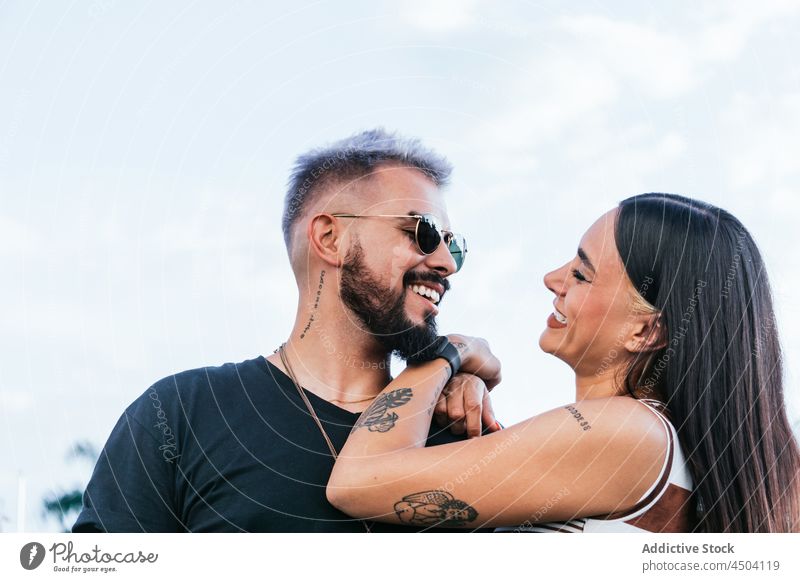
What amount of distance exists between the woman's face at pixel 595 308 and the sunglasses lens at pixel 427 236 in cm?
39

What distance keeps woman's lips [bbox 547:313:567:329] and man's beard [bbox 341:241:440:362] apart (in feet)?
1.06

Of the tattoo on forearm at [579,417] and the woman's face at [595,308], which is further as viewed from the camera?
the woman's face at [595,308]

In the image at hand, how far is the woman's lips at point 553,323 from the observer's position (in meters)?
2.18

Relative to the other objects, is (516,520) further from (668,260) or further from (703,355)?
(668,260)

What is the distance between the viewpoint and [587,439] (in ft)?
5.78

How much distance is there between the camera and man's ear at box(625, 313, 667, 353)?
198 centimetres

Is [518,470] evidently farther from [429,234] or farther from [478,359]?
[429,234]

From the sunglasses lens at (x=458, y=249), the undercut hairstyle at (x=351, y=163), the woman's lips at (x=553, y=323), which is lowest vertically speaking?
the woman's lips at (x=553, y=323)

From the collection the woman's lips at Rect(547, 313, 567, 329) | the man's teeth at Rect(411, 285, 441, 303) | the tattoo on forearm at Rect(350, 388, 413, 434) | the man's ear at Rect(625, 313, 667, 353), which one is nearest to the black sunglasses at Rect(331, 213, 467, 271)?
the man's teeth at Rect(411, 285, 441, 303)

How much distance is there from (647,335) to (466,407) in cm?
49

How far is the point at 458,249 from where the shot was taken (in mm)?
2428
